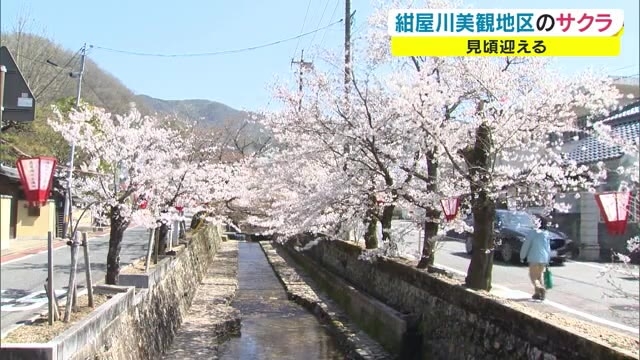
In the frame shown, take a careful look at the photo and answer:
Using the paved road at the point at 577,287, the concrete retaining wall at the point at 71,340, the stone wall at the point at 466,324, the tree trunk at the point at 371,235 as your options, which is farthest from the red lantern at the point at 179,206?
the concrete retaining wall at the point at 71,340

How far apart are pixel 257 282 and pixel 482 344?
61.3 feet

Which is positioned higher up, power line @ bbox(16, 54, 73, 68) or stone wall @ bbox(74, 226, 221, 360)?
power line @ bbox(16, 54, 73, 68)

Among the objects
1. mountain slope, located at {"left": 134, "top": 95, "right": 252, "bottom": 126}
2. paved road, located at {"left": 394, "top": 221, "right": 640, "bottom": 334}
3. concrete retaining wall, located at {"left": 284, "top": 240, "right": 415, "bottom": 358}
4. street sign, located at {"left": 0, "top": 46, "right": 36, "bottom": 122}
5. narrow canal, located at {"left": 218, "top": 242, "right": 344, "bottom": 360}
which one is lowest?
narrow canal, located at {"left": 218, "top": 242, "right": 344, "bottom": 360}

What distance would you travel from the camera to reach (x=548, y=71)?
9719mm

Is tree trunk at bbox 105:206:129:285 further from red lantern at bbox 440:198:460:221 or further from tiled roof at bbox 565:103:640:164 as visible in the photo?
tiled roof at bbox 565:103:640:164

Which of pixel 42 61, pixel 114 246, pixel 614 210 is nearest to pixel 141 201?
pixel 114 246

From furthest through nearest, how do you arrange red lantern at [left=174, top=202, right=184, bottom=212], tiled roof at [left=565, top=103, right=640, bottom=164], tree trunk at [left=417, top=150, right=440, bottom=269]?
tiled roof at [left=565, top=103, right=640, bottom=164] < red lantern at [left=174, top=202, right=184, bottom=212] < tree trunk at [left=417, top=150, right=440, bottom=269]

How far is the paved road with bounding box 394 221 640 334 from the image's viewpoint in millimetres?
10163

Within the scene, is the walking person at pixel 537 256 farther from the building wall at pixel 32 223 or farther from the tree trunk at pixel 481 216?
the building wall at pixel 32 223

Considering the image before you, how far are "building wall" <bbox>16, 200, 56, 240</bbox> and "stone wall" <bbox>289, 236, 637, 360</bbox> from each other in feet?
19.2

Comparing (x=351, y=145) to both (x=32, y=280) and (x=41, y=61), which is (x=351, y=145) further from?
(x=32, y=280)

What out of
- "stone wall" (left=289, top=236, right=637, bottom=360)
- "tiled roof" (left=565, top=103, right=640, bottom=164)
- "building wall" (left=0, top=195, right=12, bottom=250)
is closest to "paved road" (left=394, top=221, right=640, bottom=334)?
"stone wall" (left=289, top=236, right=637, bottom=360)

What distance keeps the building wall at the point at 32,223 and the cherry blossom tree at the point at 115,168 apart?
263 centimetres

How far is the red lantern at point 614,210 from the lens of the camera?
6.04 m
